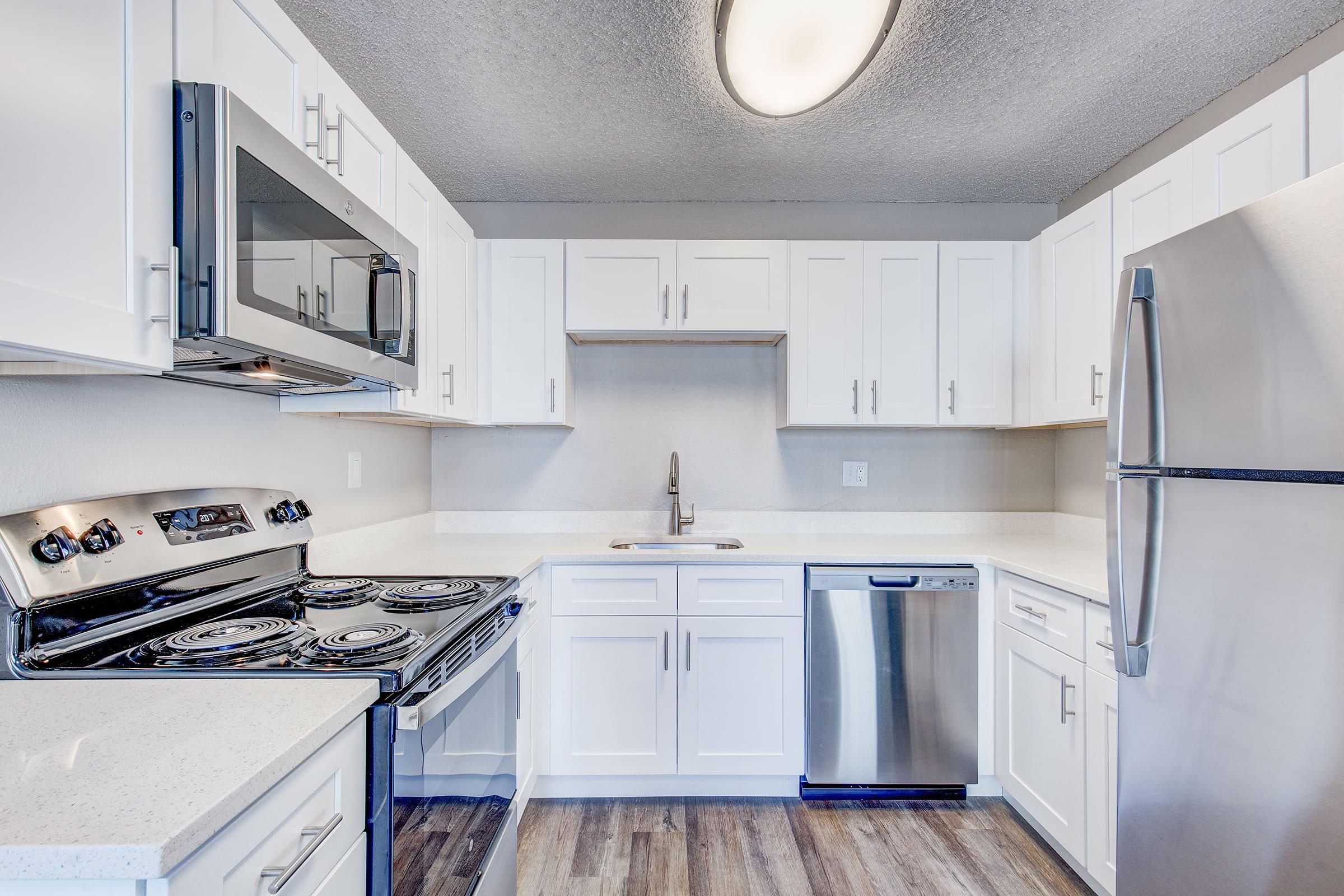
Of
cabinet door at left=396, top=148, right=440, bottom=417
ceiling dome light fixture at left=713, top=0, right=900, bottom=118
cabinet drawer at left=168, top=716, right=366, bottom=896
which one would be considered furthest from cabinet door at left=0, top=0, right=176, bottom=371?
ceiling dome light fixture at left=713, top=0, right=900, bottom=118

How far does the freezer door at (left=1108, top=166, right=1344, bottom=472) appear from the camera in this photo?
0.91m

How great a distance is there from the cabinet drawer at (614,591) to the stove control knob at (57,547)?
52.8 inches

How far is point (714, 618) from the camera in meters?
2.22

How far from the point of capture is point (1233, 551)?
3.42 feet

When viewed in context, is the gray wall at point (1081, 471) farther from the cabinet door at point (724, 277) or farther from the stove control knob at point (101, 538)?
the stove control knob at point (101, 538)

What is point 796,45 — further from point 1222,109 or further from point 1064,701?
point 1064,701

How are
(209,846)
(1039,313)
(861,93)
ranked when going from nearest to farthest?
(209,846) → (861,93) → (1039,313)

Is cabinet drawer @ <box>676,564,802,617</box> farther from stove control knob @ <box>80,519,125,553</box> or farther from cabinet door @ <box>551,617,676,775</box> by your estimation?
stove control knob @ <box>80,519,125,553</box>

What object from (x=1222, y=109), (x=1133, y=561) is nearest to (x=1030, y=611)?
(x=1133, y=561)

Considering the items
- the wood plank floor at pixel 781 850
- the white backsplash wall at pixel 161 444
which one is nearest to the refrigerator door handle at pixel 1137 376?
the wood plank floor at pixel 781 850

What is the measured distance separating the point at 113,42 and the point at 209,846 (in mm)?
1027

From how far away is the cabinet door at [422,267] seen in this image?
69.1 inches

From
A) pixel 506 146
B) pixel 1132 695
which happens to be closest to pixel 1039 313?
pixel 1132 695

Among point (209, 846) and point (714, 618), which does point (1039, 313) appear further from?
point (209, 846)
